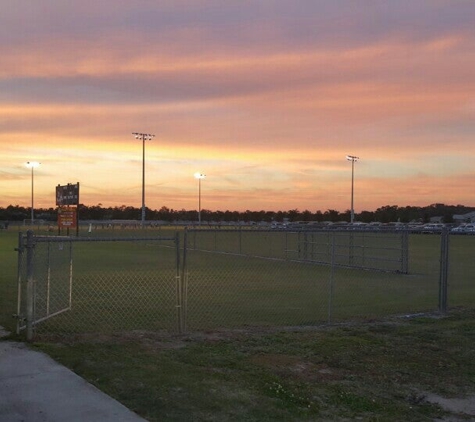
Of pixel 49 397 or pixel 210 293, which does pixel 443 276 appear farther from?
pixel 49 397

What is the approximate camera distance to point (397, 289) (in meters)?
16.3

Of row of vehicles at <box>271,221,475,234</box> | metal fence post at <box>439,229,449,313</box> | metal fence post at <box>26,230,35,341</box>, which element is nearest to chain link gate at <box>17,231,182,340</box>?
metal fence post at <box>26,230,35,341</box>

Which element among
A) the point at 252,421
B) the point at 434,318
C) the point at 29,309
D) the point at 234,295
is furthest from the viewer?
the point at 234,295

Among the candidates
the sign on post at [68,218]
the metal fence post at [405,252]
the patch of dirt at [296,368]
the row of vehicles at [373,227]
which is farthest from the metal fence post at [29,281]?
the sign on post at [68,218]

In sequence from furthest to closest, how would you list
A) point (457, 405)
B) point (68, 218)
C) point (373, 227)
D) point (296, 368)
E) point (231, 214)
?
point (231, 214), point (68, 218), point (373, 227), point (296, 368), point (457, 405)

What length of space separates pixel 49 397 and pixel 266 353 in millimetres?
3118

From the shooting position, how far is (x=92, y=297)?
13367 millimetres

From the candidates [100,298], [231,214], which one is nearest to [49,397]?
[100,298]

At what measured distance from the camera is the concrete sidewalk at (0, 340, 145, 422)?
5031 mm

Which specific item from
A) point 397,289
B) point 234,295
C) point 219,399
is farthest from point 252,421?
point 397,289

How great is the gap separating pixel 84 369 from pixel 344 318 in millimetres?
5924

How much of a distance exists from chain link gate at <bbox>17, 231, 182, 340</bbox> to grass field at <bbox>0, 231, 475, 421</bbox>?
0.21 ft

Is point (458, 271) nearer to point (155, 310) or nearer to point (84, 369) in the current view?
point (155, 310)

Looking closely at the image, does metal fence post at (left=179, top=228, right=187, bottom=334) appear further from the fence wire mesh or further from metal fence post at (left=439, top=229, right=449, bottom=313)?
metal fence post at (left=439, top=229, right=449, bottom=313)
